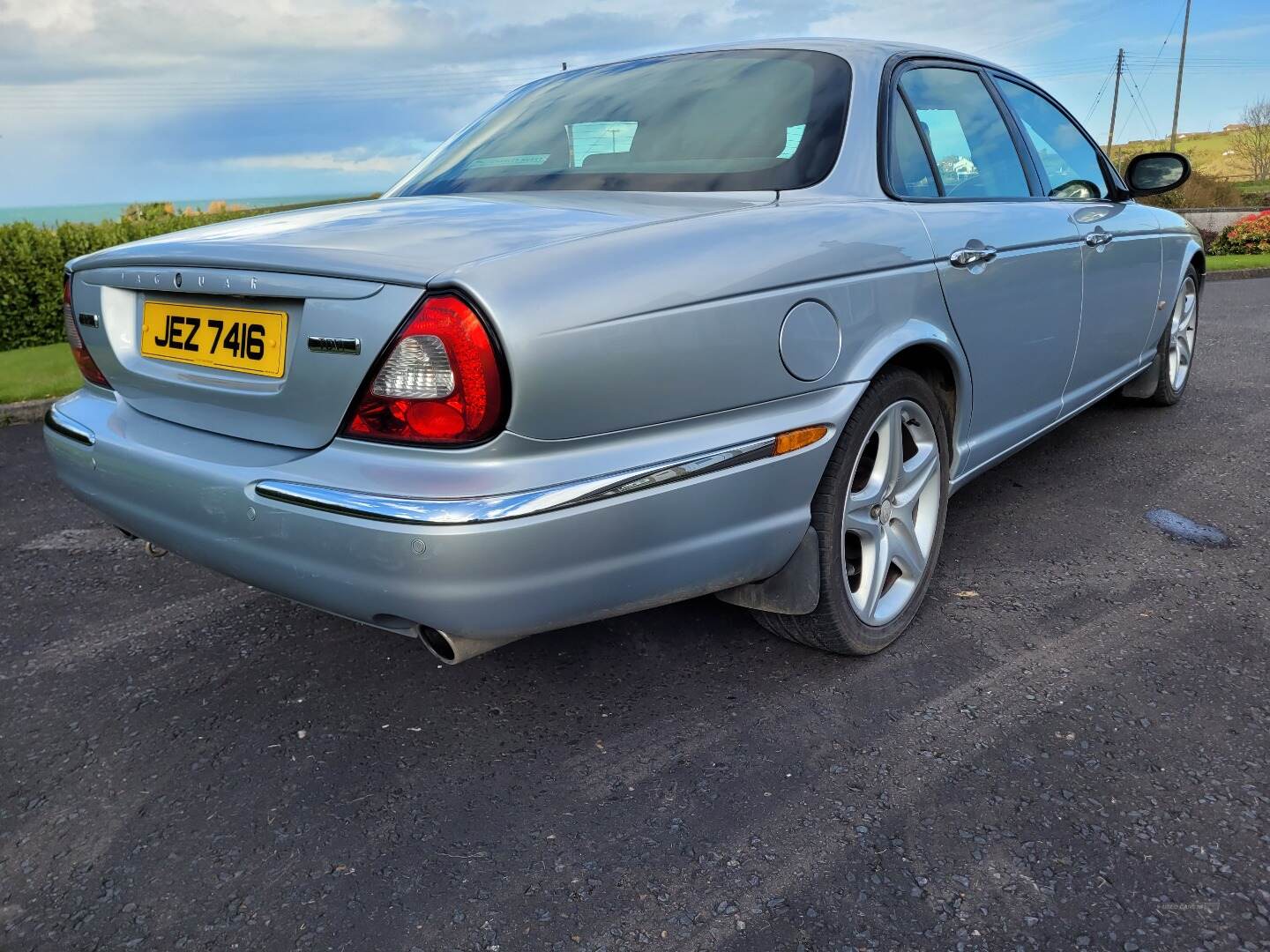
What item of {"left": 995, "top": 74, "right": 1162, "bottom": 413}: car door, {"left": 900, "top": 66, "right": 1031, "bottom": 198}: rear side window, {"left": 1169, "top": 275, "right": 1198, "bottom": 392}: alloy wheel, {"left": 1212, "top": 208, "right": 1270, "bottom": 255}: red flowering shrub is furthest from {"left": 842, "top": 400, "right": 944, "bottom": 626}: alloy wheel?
{"left": 1212, "top": 208, "right": 1270, "bottom": 255}: red flowering shrub

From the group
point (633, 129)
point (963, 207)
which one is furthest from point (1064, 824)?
point (633, 129)

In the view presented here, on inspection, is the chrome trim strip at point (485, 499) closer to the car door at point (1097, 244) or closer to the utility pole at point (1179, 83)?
the car door at point (1097, 244)

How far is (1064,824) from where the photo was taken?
1952 millimetres

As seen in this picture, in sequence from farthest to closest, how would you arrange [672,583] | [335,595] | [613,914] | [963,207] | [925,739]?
1. [963,207]
2. [925,739]
3. [672,583]
4. [335,595]
5. [613,914]

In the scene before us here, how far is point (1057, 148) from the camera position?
3.87m

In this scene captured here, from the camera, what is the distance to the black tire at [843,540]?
2342 mm

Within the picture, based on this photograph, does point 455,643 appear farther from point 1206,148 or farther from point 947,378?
point 1206,148

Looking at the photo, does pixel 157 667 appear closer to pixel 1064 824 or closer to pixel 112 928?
pixel 112 928

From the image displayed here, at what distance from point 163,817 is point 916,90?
108 inches

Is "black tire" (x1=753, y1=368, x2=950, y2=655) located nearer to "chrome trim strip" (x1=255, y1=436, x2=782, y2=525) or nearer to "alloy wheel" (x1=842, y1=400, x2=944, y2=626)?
"alloy wheel" (x1=842, y1=400, x2=944, y2=626)

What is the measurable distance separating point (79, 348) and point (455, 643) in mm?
1398

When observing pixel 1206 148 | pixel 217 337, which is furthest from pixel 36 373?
pixel 1206 148

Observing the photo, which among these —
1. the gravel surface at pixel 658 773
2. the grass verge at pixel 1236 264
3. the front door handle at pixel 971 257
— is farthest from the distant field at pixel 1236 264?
the front door handle at pixel 971 257

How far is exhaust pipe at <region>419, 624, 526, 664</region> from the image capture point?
6.23 feet
